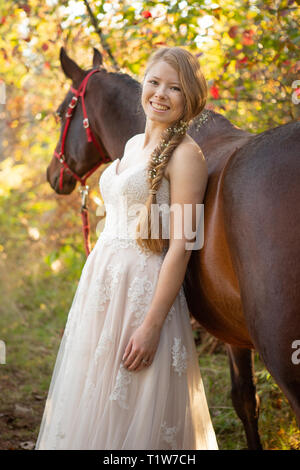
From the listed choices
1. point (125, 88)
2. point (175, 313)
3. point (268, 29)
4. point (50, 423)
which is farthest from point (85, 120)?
point (50, 423)

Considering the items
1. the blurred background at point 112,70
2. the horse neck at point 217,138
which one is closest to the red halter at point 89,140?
the blurred background at point 112,70

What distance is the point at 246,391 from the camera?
2.62 m

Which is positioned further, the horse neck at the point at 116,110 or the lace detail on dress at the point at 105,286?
the horse neck at the point at 116,110

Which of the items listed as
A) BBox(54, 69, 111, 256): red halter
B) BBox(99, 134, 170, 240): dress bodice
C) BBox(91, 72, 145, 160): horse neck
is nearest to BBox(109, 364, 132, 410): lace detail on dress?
BBox(99, 134, 170, 240): dress bodice

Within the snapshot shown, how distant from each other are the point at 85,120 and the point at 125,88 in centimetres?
40

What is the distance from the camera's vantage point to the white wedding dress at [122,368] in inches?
67.3

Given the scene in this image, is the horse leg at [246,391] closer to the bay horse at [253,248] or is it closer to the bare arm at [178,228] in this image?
the bay horse at [253,248]

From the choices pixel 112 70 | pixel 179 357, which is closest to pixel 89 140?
pixel 112 70

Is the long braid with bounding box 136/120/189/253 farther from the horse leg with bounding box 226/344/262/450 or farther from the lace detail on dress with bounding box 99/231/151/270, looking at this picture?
the horse leg with bounding box 226/344/262/450

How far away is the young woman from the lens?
5.65 feet

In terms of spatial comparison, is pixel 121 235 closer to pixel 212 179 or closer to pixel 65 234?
pixel 212 179

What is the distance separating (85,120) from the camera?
10.5 feet

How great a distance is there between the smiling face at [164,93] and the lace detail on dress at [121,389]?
102cm

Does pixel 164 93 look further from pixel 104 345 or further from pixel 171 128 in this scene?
pixel 104 345
